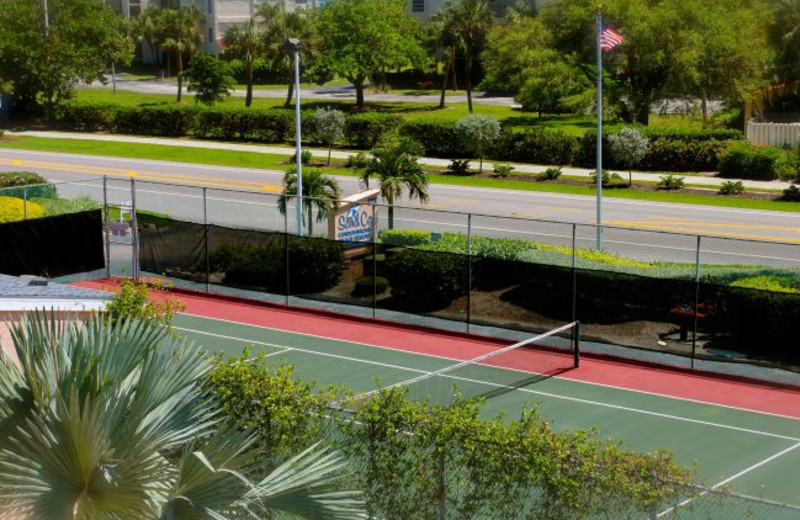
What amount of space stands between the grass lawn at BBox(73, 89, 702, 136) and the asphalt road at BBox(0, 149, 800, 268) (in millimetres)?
13363

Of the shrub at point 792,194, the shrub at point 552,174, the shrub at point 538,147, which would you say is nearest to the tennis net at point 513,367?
the shrub at point 792,194

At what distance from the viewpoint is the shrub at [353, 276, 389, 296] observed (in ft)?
102

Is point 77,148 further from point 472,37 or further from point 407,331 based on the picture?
point 407,331

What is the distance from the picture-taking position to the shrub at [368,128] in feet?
216

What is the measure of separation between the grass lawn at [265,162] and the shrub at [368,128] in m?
3.79

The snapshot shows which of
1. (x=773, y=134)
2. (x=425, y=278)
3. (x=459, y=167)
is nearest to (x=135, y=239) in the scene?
(x=425, y=278)

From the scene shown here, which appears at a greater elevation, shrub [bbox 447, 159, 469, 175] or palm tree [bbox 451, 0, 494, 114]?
palm tree [bbox 451, 0, 494, 114]

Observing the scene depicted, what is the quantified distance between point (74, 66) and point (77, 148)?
12618mm

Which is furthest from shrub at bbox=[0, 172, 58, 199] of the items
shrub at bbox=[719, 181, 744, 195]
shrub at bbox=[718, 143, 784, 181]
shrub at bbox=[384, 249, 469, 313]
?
shrub at bbox=[718, 143, 784, 181]

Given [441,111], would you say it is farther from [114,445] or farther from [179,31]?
[114,445]

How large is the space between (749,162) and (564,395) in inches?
1344

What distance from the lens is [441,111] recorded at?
272 ft

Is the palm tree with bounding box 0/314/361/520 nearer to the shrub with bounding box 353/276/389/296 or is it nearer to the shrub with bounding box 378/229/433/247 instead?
the shrub with bounding box 353/276/389/296

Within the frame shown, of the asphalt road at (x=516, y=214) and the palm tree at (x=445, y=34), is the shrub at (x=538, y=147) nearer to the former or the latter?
the asphalt road at (x=516, y=214)
